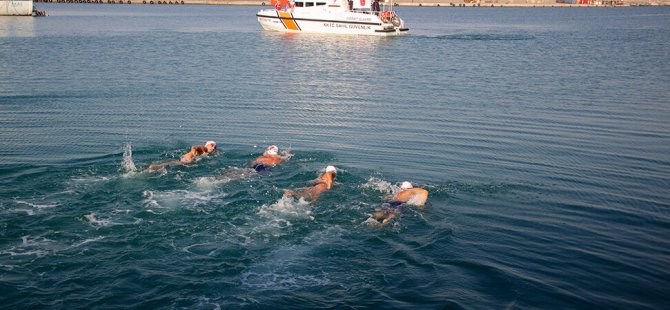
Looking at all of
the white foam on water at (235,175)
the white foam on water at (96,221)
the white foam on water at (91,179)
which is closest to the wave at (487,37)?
the white foam on water at (235,175)

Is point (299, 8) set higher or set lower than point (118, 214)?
higher

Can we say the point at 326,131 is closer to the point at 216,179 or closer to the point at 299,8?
the point at 216,179

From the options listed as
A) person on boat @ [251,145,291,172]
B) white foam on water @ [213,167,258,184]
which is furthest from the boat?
white foam on water @ [213,167,258,184]

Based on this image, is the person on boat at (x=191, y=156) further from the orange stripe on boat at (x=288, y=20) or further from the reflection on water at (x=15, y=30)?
the orange stripe on boat at (x=288, y=20)

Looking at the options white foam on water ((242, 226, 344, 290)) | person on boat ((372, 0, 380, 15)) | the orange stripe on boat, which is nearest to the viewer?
white foam on water ((242, 226, 344, 290))

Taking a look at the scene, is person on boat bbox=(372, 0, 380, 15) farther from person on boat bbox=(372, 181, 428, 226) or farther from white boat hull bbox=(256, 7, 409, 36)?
person on boat bbox=(372, 181, 428, 226)

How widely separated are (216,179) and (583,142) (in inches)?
587

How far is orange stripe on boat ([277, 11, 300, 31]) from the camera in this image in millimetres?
72200

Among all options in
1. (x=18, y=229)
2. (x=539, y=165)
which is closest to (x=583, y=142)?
(x=539, y=165)

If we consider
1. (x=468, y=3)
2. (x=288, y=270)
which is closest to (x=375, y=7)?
(x=288, y=270)

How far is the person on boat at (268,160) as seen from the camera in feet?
64.5

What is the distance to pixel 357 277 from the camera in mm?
12773

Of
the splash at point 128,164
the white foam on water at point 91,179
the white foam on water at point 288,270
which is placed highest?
the splash at point 128,164

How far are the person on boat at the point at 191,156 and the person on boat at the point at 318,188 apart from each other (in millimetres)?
4639
